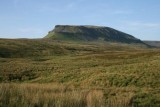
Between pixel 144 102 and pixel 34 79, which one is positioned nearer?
pixel 144 102

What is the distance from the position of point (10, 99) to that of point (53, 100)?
5.45ft

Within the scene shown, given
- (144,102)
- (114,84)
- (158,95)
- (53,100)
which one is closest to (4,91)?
(53,100)

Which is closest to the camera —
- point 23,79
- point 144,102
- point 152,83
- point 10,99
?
point 10,99

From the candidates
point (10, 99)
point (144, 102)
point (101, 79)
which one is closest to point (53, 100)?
point (10, 99)

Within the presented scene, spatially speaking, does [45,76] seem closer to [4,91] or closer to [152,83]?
[152,83]

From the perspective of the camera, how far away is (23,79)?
35969 mm

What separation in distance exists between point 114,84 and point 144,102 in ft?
34.0

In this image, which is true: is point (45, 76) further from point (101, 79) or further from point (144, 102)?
point (144, 102)

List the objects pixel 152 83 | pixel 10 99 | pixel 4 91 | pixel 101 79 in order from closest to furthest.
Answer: pixel 10 99, pixel 4 91, pixel 152 83, pixel 101 79

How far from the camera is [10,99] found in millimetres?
12836

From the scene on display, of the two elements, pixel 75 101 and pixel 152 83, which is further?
pixel 152 83

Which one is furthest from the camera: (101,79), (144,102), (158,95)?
(101,79)

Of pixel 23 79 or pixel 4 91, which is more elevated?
pixel 4 91

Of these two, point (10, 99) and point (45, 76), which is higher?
point (10, 99)
